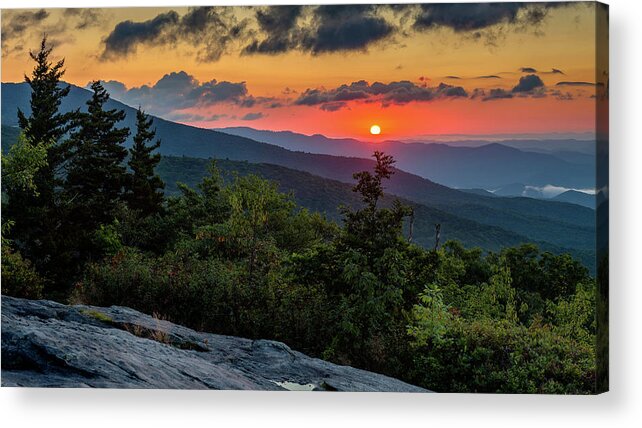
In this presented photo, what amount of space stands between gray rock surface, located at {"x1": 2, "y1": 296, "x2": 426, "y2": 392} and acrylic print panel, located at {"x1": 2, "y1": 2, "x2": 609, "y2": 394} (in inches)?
1.0

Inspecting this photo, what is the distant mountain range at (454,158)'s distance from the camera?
405 inches

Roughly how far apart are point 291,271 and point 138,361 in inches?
81.5

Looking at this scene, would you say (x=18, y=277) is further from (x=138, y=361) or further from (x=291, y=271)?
(x=291, y=271)

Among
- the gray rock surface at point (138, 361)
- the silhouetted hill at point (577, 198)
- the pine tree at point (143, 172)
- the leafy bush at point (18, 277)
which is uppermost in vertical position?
the pine tree at point (143, 172)

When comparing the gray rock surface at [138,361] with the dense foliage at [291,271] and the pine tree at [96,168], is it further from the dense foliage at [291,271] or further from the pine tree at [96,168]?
the pine tree at [96,168]

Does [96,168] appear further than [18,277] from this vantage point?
Yes

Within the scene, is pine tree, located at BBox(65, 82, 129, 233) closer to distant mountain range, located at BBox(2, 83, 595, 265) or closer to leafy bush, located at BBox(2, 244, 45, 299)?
distant mountain range, located at BBox(2, 83, 595, 265)

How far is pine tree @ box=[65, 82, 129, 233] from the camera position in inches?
416

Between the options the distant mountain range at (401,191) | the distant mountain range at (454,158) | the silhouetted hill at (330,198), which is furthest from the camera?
the distant mountain range at (454,158)

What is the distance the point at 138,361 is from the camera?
9703 mm

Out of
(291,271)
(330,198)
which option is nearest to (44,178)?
(291,271)

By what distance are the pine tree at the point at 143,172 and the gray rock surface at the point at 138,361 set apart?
5.02 feet

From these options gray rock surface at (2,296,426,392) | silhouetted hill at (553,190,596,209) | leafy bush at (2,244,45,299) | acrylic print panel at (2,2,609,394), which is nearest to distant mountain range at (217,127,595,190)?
acrylic print panel at (2,2,609,394)

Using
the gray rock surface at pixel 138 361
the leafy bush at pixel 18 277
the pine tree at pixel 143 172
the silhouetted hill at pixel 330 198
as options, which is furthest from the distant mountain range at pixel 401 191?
the gray rock surface at pixel 138 361
